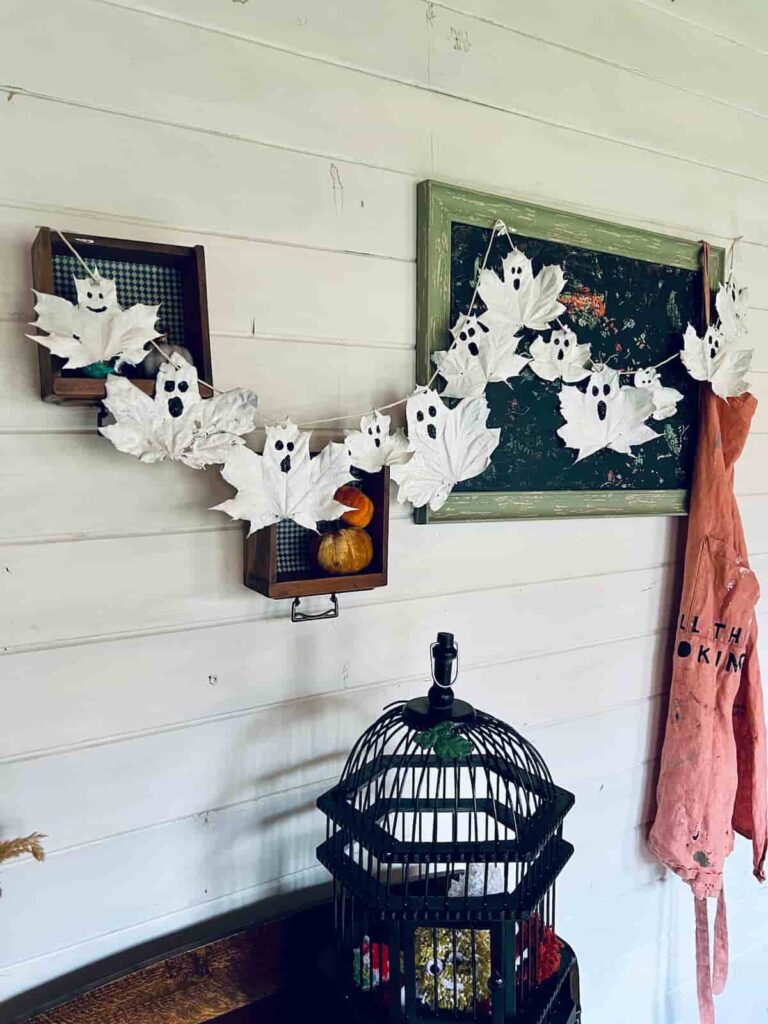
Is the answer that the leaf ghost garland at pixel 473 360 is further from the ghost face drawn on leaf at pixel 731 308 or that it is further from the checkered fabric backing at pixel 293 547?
the ghost face drawn on leaf at pixel 731 308

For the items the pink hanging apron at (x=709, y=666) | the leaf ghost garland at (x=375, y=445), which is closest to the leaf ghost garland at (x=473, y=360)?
the leaf ghost garland at (x=375, y=445)

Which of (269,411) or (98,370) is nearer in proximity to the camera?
(98,370)

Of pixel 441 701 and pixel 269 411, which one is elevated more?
pixel 269 411

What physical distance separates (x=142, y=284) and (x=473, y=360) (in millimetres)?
450

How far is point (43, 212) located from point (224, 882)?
83cm

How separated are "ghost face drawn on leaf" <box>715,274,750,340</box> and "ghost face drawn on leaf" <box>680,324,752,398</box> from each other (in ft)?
0.07

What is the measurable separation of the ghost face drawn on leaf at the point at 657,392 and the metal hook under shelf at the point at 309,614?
A: 2.05 ft

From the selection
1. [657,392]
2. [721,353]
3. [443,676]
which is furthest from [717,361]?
[443,676]

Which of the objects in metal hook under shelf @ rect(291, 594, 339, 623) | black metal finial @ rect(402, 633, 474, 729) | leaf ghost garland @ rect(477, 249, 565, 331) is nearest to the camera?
black metal finial @ rect(402, 633, 474, 729)

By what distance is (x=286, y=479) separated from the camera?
90cm

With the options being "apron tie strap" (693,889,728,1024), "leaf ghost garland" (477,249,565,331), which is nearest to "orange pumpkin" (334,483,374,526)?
"leaf ghost garland" (477,249,565,331)

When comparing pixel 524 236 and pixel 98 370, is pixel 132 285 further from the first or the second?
pixel 524 236

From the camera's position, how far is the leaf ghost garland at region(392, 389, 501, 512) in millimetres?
1016

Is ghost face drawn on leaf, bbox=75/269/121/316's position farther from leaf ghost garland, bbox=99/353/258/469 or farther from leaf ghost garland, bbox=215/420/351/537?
leaf ghost garland, bbox=215/420/351/537
